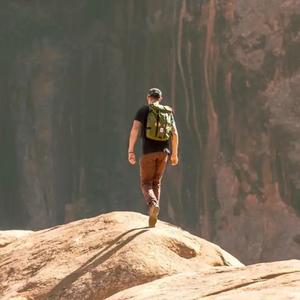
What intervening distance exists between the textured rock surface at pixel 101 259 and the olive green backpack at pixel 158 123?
0.90 metres

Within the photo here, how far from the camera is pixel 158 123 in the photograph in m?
8.30

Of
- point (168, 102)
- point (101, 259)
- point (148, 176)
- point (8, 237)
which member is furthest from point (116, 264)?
point (168, 102)

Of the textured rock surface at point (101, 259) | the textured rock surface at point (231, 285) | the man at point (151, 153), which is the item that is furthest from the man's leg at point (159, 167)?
the textured rock surface at point (231, 285)

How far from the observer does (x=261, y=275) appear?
5953 millimetres

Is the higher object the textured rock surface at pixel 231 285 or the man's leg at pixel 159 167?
the man's leg at pixel 159 167

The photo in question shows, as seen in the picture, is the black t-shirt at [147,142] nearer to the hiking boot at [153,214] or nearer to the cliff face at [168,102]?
the hiking boot at [153,214]

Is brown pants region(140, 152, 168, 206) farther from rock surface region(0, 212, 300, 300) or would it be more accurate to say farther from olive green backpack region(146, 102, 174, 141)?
rock surface region(0, 212, 300, 300)

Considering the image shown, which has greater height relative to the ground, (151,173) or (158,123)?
(158,123)

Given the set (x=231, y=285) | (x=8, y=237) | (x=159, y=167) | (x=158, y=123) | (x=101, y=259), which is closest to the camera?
(x=231, y=285)

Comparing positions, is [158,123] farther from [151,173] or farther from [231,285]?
[231,285]

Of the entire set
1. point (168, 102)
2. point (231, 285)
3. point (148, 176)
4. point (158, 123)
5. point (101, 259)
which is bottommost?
point (101, 259)

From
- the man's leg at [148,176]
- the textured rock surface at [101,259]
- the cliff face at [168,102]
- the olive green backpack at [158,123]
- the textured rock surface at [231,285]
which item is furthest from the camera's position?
the cliff face at [168,102]

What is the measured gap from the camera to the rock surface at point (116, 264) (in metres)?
6.39

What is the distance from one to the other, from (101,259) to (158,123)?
4.70ft
